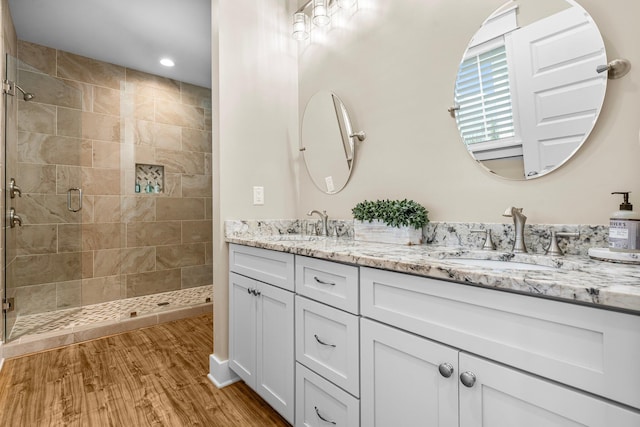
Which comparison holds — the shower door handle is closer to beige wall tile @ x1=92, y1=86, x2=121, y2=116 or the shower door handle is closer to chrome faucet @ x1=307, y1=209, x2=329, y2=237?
beige wall tile @ x1=92, y1=86, x2=121, y2=116

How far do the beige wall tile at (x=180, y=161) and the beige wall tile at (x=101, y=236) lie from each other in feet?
2.66

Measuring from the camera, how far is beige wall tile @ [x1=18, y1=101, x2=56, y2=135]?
261cm

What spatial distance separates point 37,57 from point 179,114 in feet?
4.09

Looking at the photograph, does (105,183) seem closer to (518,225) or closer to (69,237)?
(69,237)

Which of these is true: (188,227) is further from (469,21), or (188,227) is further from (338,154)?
(469,21)

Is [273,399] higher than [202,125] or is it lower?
lower

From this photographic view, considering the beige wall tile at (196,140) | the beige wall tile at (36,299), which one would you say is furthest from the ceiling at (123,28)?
the beige wall tile at (36,299)

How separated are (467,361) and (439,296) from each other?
156mm

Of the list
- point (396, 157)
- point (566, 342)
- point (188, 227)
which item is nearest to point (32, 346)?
point (188, 227)

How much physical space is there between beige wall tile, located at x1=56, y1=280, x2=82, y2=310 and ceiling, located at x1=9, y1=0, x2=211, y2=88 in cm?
220

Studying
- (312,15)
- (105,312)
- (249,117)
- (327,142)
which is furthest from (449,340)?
(105,312)

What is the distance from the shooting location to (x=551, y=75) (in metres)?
1.08

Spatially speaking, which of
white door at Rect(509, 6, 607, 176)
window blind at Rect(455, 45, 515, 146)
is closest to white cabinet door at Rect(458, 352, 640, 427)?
white door at Rect(509, 6, 607, 176)

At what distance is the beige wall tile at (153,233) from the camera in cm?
335
